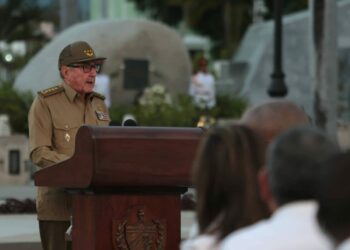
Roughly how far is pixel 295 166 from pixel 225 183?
39 centimetres

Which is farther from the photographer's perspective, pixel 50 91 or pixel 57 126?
pixel 50 91

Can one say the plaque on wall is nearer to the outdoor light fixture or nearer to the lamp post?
the lamp post

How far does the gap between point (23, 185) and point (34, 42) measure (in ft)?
118

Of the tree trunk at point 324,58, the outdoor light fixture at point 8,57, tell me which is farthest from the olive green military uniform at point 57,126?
the outdoor light fixture at point 8,57

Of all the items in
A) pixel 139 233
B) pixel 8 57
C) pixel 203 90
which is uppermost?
pixel 139 233

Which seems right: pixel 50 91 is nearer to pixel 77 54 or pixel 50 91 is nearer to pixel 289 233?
pixel 77 54

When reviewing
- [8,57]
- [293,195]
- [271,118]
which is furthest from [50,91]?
[8,57]

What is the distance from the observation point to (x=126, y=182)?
22.0 ft

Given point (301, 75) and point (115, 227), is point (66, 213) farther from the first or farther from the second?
point (301, 75)

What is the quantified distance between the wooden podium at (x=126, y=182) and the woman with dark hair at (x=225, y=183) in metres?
2.44

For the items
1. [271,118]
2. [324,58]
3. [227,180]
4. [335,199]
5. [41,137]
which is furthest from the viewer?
[324,58]

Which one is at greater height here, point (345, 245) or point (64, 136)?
point (345, 245)

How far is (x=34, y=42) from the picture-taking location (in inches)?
2172

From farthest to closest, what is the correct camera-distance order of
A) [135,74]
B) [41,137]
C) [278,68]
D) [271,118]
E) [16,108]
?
1. [135,74]
2. [278,68]
3. [16,108]
4. [41,137]
5. [271,118]
